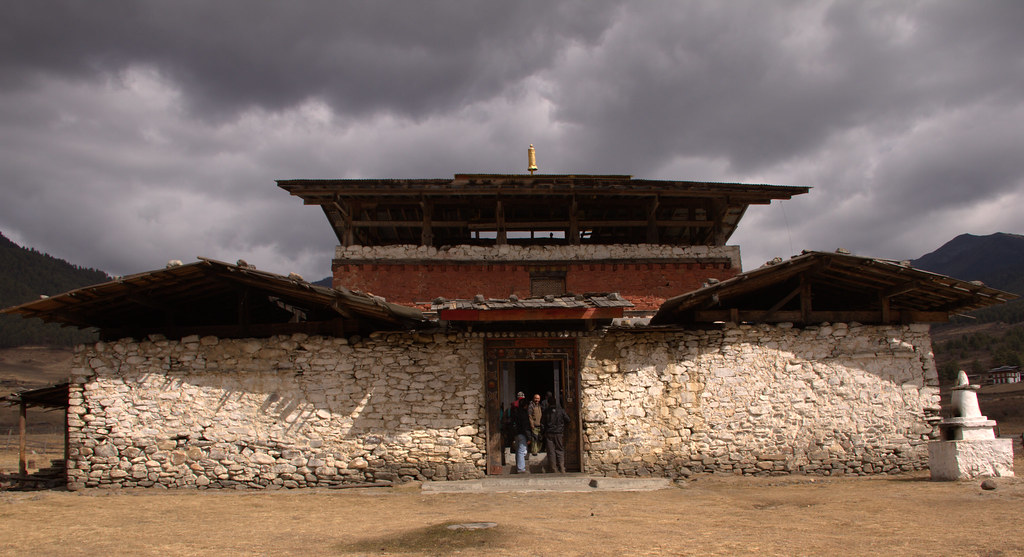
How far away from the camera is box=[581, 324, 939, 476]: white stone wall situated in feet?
38.5

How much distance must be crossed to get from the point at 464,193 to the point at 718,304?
7684mm

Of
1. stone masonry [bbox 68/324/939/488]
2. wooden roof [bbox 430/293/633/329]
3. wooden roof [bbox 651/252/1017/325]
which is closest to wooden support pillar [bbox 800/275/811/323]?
wooden roof [bbox 651/252/1017/325]

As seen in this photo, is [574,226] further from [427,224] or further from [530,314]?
[530,314]

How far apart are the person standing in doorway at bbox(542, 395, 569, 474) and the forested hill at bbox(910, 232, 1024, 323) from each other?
254 feet

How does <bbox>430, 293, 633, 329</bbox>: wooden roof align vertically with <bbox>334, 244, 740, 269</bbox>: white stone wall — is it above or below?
below

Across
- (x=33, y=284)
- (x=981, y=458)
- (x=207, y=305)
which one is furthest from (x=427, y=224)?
(x=33, y=284)

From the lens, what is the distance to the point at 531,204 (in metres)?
18.2

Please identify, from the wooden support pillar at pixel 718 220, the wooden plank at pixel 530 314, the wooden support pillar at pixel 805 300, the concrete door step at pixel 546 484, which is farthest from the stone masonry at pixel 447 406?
the wooden support pillar at pixel 718 220

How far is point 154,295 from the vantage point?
11.8m

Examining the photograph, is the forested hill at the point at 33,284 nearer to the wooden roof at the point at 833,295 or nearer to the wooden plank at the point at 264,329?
the wooden plank at the point at 264,329

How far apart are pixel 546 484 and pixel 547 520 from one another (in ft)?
9.66

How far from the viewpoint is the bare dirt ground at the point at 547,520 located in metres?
6.51

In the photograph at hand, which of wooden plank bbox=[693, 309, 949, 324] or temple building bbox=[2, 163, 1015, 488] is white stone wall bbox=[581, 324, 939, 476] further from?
wooden plank bbox=[693, 309, 949, 324]

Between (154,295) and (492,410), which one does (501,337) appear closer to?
(492,410)
